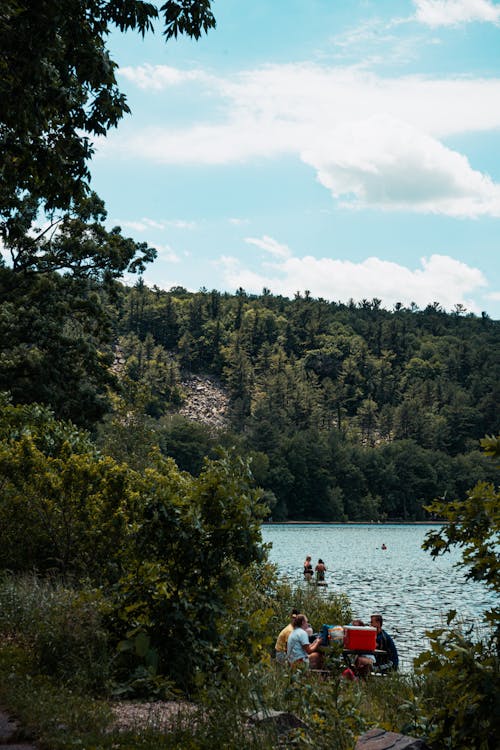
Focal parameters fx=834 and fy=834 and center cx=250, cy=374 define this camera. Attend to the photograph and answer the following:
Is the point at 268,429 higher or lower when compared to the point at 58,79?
higher

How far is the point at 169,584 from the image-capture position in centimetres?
980

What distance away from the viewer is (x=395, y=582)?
48.8 meters

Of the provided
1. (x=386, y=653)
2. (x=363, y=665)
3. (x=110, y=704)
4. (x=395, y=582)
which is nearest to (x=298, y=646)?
(x=363, y=665)

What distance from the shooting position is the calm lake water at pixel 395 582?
29.6m

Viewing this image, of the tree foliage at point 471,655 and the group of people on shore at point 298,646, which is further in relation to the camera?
the group of people on shore at point 298,646

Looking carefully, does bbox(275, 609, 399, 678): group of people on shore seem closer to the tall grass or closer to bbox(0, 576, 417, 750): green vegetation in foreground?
bbox(0, 576, 417, 750): green vegetation in foreground

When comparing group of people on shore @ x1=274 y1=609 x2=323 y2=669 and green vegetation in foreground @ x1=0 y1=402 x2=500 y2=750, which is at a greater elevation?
green vegetation in foreground @ x1=0 y1=402 x2=500 y2=750

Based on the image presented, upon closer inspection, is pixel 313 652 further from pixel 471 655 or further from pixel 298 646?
pixel 471 655

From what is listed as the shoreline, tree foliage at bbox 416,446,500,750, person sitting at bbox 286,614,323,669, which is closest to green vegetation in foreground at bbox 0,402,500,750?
tree foliage at bbox 416,446,500,750

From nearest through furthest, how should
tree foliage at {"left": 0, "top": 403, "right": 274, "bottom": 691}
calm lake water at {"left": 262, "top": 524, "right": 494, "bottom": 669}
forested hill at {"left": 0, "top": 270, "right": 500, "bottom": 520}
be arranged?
tree foliage at {"left": 0, "top": 403, "right": 274, "bottom": 691} → calm lake water at {"left": 262, "top": 524, "right": 494, "bottom": 669} → forested hill at {"left": 0, "top": 270, "right": 500, "bottom": 520}

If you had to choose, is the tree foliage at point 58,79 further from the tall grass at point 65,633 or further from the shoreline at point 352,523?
the shoreline at point 352,523

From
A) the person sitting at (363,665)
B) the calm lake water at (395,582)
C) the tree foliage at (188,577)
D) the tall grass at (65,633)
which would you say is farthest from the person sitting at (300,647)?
the tall grass at (65,633)

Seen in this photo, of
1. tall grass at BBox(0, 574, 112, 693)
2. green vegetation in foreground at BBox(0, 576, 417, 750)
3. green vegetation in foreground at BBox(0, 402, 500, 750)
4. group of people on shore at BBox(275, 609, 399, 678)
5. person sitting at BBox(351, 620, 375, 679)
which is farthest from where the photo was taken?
group of people on shore at BBox(275, 609, 399, 678)

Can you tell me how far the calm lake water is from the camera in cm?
2958
